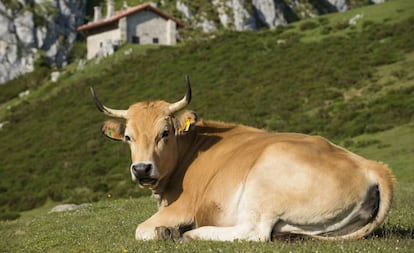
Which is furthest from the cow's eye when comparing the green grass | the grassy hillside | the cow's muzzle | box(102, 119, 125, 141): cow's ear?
the grassy hillside

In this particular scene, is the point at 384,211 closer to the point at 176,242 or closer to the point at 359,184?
the point at 359,184

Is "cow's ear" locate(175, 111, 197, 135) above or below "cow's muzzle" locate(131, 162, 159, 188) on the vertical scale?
above

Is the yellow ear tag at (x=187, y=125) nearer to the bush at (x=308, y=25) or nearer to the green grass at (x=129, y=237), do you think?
the green grass at (x=129, y=237)

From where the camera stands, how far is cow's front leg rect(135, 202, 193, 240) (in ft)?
30.4

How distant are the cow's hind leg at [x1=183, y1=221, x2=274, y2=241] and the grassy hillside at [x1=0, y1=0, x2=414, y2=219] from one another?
718 inches

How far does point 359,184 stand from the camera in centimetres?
828

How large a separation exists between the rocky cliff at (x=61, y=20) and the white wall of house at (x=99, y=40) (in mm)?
16881

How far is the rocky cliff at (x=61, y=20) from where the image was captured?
318ft

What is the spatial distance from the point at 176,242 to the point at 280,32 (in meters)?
59.4

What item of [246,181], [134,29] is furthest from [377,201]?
[134,29]

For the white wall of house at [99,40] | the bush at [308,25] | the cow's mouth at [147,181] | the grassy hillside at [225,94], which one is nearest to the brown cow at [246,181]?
the cow's mouth at [147,181]

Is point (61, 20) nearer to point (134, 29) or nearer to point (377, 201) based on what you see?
point (134, 29)

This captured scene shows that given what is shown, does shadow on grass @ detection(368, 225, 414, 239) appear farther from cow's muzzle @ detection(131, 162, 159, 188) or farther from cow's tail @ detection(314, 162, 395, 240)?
cow's muzzle @ detection(131, 162, 159, 188)

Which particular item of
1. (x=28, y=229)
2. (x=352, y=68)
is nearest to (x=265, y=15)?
(x=352, y=68)
